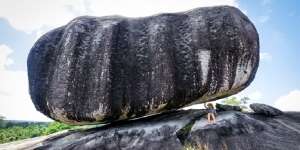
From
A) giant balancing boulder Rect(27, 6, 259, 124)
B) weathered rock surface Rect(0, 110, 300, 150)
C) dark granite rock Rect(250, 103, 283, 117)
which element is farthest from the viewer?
dark granite rock Rect(250, 103, 283, 117)

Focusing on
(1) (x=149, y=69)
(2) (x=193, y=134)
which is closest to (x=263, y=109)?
(2) (x=193, y=134)

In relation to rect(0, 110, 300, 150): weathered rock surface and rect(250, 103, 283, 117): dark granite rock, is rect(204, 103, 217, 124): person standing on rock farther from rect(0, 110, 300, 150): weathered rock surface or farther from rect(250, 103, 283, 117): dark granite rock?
rect(250, 103, 283, 117): dark granite rock

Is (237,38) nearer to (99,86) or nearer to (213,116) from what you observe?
(213,116)

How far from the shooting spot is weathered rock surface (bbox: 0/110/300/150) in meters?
6.60


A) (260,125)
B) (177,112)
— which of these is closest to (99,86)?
(177,112)

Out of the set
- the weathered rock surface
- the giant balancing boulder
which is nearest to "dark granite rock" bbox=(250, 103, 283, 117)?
the weathered rock surface

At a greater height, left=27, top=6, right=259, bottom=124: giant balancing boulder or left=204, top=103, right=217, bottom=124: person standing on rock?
left=27, top=6, right=259, bottom=124: giant balancing boulder

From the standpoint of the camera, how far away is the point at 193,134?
6.76 metres

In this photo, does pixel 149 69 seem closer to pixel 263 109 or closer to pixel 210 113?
pixel 210 113

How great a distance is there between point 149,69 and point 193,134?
1626 mm

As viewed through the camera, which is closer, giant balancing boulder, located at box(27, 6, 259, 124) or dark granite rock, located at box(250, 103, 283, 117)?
giant balancing boulder, located at box(27, 6, 259, 124)

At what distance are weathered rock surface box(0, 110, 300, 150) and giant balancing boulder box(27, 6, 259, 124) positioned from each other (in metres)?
0.35

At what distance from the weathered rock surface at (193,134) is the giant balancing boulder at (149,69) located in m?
0.35

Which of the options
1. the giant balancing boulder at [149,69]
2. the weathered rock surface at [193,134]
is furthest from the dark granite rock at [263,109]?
the giant balancing boulder at [149,69]
